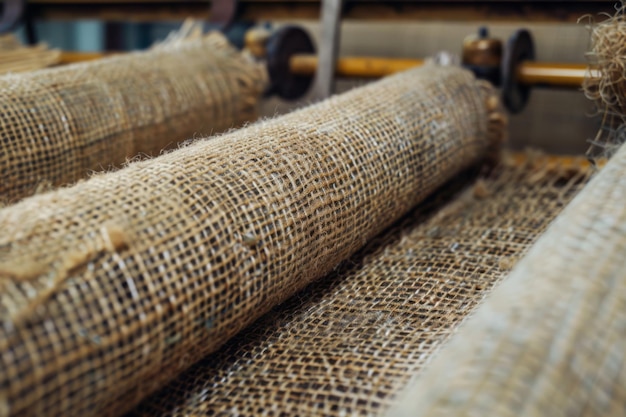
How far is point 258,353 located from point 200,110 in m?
0.85

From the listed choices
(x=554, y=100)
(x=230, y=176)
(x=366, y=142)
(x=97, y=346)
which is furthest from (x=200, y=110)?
(x=554, y=100)

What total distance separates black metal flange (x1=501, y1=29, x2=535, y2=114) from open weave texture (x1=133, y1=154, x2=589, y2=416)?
0.43 meters

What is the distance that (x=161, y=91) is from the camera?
4.26 ft

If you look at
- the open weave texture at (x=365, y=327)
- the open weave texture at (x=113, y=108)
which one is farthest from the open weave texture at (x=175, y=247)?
the open weave texture at (x=113, y=108)

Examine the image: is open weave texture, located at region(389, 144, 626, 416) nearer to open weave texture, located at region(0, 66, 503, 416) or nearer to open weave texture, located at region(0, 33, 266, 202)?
open weave texture, located at region(0, 66, 503, 416)

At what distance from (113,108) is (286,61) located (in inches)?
28.7

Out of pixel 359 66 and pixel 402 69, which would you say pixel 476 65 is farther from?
pixel 359 66

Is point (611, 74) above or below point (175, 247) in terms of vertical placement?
above

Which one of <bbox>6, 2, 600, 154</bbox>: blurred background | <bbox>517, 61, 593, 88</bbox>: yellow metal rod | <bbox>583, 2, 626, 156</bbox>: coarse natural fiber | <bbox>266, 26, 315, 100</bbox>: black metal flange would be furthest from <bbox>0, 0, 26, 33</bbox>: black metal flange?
<bbox>583, 2, 626, 156</bbox>: coarse natural fiber

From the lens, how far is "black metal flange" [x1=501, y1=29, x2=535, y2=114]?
1.42 metres

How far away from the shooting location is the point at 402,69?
1.63 meters

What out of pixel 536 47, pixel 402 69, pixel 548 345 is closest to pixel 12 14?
pixel 402 69

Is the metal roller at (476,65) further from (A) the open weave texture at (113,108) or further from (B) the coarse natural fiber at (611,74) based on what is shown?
(B) the coarse natural fiber at (611,74)

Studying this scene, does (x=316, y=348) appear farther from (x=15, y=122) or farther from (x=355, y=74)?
(x=355, y=74)
